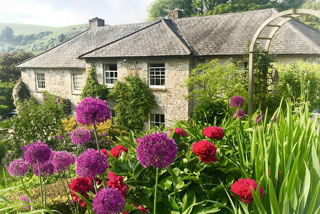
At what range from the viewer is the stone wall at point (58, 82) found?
56.2 feet

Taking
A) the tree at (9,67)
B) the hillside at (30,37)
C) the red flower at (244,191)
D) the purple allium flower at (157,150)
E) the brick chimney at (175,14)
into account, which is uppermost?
the hillside at (30,37)

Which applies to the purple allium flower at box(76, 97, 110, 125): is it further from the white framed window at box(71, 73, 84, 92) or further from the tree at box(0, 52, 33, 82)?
the tree at box(0, 52, 33, 82)

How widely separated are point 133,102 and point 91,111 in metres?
11.6

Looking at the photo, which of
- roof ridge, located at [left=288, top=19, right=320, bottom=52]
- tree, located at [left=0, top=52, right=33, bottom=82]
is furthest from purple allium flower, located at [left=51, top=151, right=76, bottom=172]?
tree, located at [left=0, top=52, right=33, bottom=82]

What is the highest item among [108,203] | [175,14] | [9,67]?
[175,14]

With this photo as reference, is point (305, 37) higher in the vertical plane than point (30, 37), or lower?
lower

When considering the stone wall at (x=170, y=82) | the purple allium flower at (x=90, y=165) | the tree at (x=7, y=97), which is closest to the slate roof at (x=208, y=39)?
the stone wall at (x=170, y=82)

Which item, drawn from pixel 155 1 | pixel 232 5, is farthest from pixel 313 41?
pixel 155 1

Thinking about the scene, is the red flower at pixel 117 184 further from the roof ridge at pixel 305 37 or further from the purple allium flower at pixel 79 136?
the roof ridge at pixel 305 37

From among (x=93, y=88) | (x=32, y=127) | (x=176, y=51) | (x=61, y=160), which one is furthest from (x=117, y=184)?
(x=93, y=88)

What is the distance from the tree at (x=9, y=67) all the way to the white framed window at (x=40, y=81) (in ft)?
32.3

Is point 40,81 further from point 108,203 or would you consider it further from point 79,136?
point 108,203

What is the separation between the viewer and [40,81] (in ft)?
62.2

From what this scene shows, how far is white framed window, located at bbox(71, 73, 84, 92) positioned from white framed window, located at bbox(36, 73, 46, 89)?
3276 millimetres
